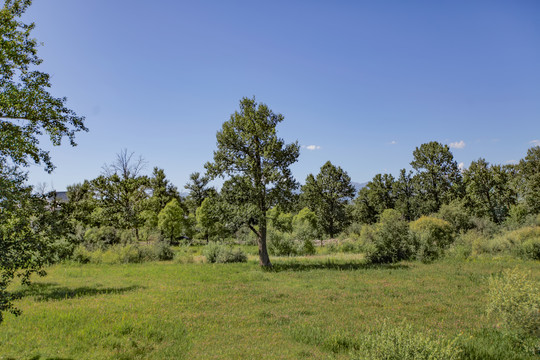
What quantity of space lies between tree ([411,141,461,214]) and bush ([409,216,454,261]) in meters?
20.6

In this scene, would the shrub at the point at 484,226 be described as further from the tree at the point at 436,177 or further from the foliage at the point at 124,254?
the foliage at the point at 124,254

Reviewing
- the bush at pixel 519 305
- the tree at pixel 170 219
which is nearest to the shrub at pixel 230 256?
the bush at pixel 519 305

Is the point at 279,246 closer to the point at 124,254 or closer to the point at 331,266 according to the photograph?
the point at 331,266

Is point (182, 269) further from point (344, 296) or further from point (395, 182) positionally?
point (395, 182)

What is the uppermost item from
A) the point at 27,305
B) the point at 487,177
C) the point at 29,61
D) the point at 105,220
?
the point at 29,61

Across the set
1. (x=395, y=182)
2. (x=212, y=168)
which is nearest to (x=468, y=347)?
(x=212, y=168)

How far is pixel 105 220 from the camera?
28328 millimetres

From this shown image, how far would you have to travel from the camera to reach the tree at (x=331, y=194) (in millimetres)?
53969

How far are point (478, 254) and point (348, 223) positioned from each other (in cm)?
3124

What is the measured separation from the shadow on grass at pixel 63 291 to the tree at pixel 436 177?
50764 millimetres

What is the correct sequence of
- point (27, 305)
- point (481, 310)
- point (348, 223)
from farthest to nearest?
point (348, 223)
point (27, 305)
point (481, 310)

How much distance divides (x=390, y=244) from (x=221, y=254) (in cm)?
1469

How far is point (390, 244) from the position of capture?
81.8 feet

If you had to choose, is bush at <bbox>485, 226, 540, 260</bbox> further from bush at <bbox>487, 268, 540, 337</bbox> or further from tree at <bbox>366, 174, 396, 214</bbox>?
tree at <bbox>366, 174, 396, 214</bbox>
